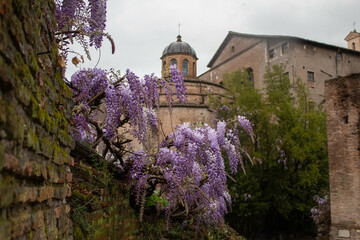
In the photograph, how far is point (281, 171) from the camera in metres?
15.7

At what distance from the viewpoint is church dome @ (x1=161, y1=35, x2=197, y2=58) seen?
27500mm

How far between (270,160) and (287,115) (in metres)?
2.13

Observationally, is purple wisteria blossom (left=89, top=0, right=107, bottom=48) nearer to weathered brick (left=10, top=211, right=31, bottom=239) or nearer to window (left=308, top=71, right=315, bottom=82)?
weathered brick (left=10, top=211, right=31, bottom=239)

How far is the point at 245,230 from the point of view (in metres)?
16.0

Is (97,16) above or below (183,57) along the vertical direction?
below

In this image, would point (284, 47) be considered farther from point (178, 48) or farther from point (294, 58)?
point (178, 48)

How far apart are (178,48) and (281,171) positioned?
48.4 feet

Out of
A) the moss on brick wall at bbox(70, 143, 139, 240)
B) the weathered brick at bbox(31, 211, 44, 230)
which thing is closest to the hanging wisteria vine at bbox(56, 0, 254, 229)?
the moss on brick wall at bbox(70, 143, 139, 240)

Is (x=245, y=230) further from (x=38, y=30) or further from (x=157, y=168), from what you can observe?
(x=38, y=30)

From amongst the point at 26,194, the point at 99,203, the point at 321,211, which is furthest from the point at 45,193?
the point at 321,211

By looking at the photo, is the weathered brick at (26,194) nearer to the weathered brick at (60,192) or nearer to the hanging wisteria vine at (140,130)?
the weathered brick at (60,192)

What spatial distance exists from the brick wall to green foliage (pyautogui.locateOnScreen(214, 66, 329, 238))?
3.97 m

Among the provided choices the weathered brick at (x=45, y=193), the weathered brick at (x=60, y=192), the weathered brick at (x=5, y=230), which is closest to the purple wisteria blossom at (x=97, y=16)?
the weathered brick at (x=60, y=192)

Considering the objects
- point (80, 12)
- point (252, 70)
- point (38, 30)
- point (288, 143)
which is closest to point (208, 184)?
point (80, 12)
